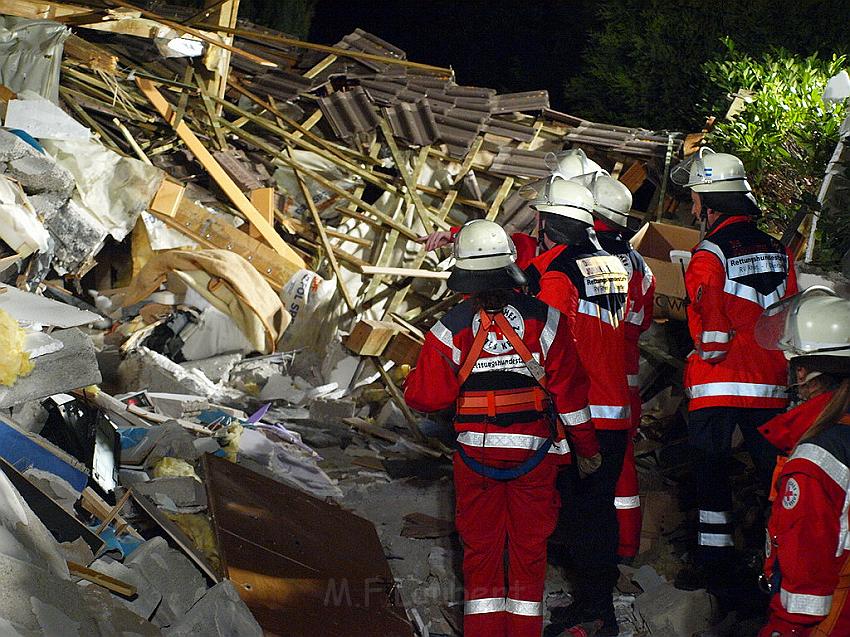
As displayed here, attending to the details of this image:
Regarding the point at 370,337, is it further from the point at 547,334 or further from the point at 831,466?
the point at 831,466

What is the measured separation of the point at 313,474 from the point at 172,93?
4.99 m

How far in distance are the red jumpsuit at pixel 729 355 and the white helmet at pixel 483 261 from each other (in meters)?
1.26

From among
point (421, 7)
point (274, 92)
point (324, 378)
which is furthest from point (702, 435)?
point (421, 7)

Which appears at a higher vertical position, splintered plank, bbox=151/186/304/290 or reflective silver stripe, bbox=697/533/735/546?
splintered plank, bbox=151/186/304/290

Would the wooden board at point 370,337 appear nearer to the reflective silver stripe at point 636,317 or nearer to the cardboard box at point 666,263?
the cardboard box at point 666,263

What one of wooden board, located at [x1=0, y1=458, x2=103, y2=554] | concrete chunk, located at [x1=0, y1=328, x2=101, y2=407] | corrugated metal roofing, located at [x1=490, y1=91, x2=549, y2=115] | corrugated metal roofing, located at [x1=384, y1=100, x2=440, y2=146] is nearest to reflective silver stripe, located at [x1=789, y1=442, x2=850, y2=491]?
wooden board, located at [x1=0, y1=458, x2=103, y2=554]

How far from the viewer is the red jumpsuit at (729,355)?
5.22 m

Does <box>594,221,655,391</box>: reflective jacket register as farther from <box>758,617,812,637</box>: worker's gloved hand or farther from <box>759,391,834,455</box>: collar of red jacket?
<box>758,617,812,637</box>: worker's gloved hand

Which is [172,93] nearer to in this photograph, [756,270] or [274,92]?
[274,92]

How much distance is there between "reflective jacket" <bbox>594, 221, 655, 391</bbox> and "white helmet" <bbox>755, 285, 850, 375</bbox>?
2052 millimetres

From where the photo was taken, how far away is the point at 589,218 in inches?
212

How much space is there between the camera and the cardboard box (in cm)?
692

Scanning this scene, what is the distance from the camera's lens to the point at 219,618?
12.6 ft

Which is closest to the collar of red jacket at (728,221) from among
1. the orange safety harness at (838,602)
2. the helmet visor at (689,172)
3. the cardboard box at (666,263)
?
the helmet visor at (689,172)
